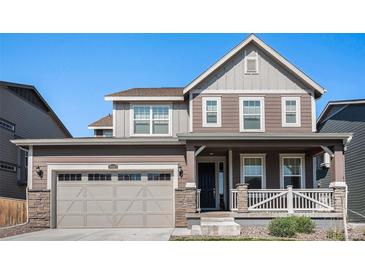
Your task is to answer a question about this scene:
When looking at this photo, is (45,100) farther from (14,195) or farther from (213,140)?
(213,140)

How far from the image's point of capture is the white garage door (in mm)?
17141

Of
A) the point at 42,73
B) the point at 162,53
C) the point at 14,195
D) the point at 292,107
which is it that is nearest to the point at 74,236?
the point at 42,73

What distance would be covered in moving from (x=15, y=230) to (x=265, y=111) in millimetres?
10161

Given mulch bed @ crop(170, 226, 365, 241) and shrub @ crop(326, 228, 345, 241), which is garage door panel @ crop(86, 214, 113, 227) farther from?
shrub @ crop(326, 228, 345, 241)

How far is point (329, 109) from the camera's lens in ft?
75.8

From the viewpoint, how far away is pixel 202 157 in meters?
19.1

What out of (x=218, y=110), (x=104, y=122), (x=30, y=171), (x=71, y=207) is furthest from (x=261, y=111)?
(x=30, y=171)

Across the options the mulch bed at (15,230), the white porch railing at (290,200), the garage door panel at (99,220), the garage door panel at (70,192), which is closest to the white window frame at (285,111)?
the white porch railing at (290,200)

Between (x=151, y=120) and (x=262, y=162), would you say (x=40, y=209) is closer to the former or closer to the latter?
(x=151, y=120)

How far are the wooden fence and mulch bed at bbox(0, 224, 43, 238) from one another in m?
0.38

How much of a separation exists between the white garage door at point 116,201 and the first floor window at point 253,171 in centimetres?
308

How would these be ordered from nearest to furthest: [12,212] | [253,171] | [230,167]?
1. [12,212]
2. [230,167]
3. [253,171]

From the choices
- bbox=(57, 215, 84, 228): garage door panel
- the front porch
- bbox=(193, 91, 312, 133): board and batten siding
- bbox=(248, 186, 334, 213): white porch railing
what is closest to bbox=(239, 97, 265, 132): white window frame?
bbox=(193, 91, 312, 133): board and batten siding

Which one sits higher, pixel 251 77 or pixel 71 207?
pixel 251 77
